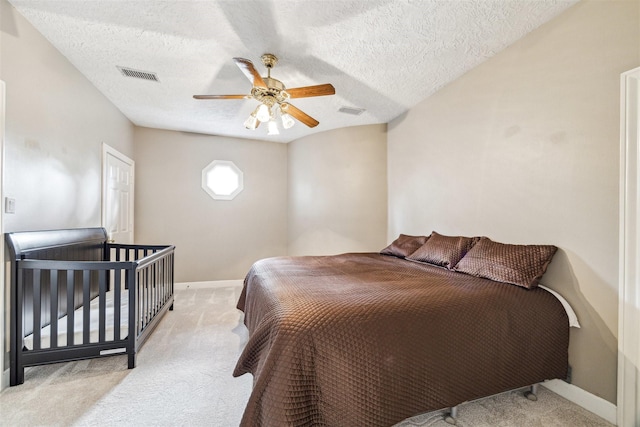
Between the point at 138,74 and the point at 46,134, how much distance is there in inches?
38.6

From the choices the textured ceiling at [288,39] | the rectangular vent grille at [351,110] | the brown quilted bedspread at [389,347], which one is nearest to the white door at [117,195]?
the textured ceiling at [288,39]

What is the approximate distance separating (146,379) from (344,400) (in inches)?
59.8

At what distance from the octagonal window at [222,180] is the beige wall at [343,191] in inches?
44.5

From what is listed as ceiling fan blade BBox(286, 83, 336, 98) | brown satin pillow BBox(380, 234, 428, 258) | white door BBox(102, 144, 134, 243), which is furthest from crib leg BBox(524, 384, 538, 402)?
white door BBox(102, 144, 134, 243)

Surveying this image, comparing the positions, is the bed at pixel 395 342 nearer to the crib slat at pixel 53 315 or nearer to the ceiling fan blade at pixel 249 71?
the crib slat at pixel 53 315

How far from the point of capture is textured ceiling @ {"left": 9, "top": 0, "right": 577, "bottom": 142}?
1.82 m

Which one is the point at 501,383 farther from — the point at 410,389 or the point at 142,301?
the point at 142,301

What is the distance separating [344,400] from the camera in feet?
3.78

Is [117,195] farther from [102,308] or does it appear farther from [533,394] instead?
[533,394]

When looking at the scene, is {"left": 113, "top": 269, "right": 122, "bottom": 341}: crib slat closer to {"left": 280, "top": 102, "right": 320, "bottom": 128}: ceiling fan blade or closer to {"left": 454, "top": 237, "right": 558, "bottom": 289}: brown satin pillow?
{"left": 280, "top": 102, "right": 320, "bottom": 128}: ceiling fan blade

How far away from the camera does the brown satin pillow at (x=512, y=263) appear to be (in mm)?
Answer: 1769

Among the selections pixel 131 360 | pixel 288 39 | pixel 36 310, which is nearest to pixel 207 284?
pixel 131 360

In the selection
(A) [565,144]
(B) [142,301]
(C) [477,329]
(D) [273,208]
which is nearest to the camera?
(C) [477,329]

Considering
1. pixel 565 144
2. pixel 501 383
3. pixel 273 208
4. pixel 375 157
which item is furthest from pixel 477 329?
pixel 273 208
